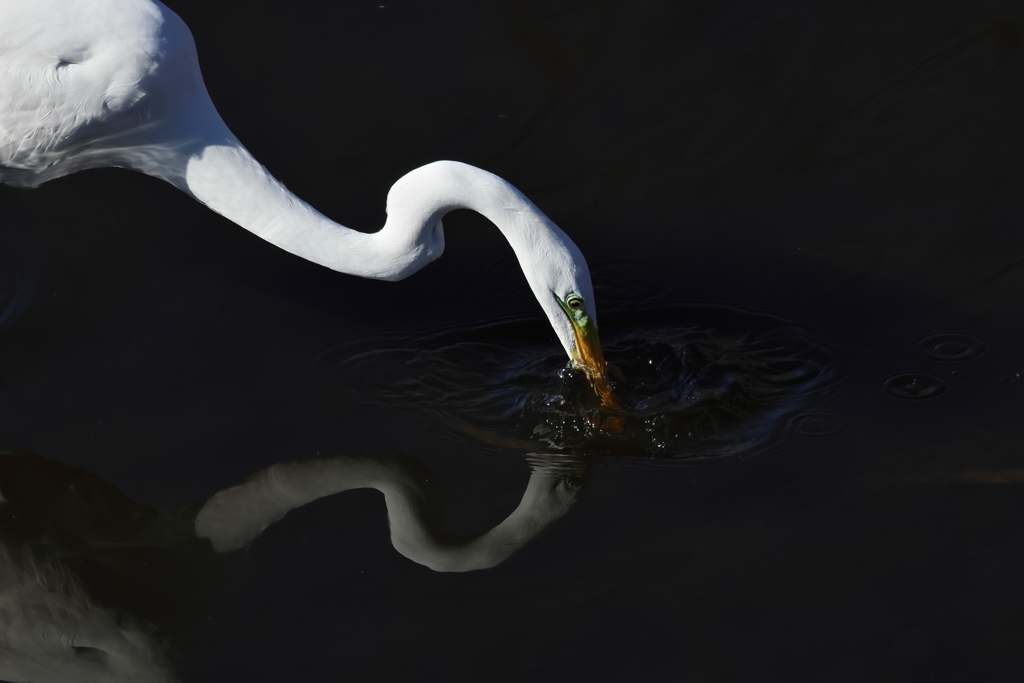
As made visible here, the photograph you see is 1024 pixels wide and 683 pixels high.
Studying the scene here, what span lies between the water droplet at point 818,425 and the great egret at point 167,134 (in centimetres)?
71

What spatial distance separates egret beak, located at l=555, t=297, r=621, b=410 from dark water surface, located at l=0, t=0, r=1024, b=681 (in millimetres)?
74

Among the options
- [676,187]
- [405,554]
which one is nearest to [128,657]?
[405,554]

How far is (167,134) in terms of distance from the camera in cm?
416

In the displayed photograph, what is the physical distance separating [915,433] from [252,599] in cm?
244

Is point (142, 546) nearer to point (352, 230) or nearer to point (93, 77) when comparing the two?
point (352, 230)

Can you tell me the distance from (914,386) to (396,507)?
2032 mm

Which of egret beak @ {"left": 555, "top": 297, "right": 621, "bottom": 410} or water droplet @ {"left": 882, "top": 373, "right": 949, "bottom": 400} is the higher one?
egret beak @ {"left": 555, "top": 297, "right": 621, "bottom": 410}

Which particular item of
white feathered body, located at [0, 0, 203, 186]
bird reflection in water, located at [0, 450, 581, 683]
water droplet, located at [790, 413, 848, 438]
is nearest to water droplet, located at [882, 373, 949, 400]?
water droplet, located at [790, 413, 848, 438]

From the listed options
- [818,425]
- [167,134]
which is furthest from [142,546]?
[818,425]

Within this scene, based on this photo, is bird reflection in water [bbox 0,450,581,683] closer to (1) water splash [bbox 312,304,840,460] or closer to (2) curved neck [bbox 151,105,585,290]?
(1) water splash [bbox 312,304,840,460]

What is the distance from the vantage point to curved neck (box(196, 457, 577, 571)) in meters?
3.89

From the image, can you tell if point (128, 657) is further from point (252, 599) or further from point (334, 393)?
point (334, 393)

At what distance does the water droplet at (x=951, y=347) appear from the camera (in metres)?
4.46

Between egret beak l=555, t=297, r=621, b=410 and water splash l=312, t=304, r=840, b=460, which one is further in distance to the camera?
water splash l=312, t=304, r=840, b=460
